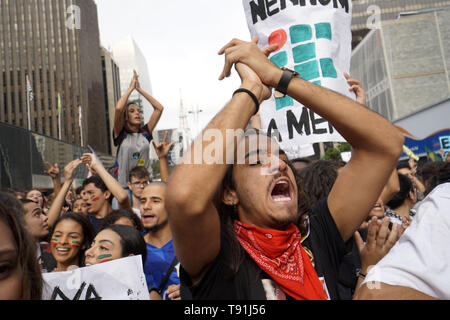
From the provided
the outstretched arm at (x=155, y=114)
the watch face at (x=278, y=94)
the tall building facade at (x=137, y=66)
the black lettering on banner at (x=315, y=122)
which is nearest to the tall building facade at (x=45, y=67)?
the tall building facade at (x=137, y=66)

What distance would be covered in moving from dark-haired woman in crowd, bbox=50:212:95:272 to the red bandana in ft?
5.31

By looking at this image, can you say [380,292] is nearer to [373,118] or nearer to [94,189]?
[373,118]

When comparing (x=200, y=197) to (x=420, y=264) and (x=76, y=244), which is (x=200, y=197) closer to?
(x=420, y=264)

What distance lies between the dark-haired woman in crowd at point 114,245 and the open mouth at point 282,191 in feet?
3.70

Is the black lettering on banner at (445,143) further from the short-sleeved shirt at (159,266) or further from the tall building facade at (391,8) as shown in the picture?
the tall building facade at (391,8)

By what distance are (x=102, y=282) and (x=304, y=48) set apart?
6.71 ft

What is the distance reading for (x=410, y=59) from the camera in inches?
1178

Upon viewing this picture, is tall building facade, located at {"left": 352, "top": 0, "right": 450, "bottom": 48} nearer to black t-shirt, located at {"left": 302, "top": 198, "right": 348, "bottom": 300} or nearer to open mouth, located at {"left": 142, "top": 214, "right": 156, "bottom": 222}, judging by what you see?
open mouth, located at {"left": 142, "top": 214, "right": 156, "bottom": 222}

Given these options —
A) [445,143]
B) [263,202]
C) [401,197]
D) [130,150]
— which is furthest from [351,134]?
[445,143]

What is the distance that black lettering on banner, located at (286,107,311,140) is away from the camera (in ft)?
8.97

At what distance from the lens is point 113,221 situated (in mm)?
2994

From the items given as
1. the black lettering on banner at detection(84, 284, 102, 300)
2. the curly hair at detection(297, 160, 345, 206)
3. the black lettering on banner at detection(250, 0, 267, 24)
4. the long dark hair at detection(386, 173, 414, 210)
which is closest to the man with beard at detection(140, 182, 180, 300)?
the black lettering on banner at detection(84, 284, 102, 300)

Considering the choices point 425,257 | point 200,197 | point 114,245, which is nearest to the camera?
point 425,257

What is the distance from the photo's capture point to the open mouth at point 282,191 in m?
1.65
